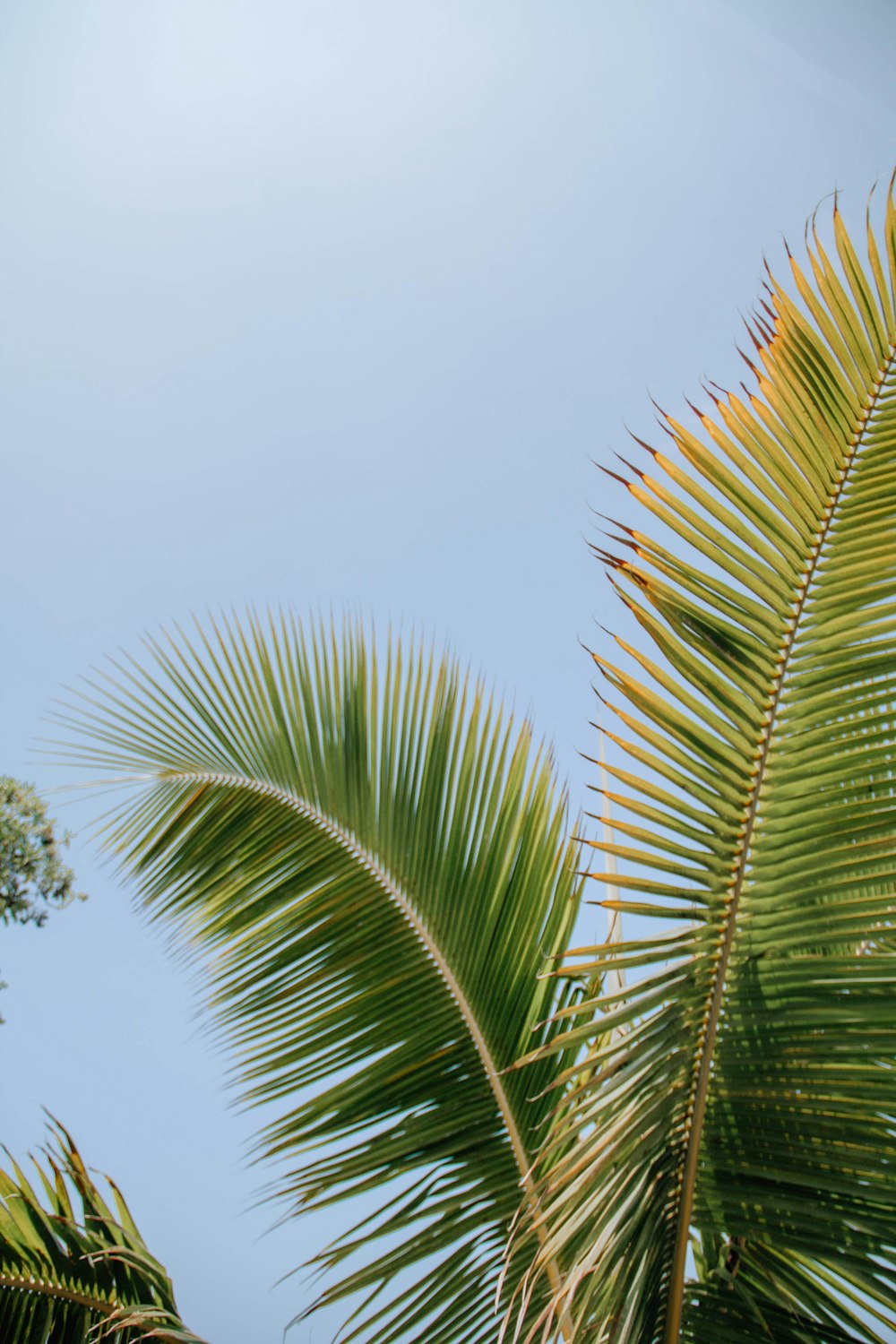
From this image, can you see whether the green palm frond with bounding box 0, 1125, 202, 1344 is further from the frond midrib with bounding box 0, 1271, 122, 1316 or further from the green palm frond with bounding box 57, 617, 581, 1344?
the green palm frond with bounding box 57, 617, 581, 1344

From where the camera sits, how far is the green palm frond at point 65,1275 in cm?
217

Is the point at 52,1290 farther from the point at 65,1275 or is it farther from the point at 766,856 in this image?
the point at 766,856

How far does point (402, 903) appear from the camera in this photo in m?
2.37

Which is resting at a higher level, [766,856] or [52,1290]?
[766,856]

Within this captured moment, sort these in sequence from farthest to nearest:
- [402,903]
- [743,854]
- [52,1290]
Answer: [402,903] → [52,1290] → [743,854]

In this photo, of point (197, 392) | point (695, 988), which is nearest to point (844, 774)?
point (695, 988)

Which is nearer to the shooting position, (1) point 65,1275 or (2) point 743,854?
(2) point 743,854

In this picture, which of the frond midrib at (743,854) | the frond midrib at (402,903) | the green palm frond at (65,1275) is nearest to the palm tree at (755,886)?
the frond midrib at (743,854)

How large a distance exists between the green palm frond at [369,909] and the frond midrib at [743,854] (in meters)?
0.57

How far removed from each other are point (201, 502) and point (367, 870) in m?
10.3

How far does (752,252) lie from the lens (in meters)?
7.63

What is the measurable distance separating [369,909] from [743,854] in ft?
4.24

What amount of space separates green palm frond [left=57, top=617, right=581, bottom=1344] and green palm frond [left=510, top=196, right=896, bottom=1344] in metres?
0.63

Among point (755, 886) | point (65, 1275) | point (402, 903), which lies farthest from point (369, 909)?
point (755, 886)
